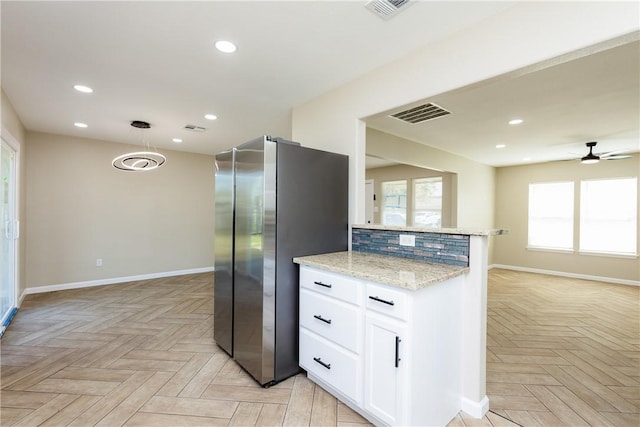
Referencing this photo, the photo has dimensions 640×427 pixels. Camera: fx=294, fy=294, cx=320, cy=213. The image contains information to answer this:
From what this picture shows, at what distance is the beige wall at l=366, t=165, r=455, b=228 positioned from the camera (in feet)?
19.9

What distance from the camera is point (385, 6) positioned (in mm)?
1777

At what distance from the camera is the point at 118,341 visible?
9.32 feet

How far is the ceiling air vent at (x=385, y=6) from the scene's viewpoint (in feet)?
5.71

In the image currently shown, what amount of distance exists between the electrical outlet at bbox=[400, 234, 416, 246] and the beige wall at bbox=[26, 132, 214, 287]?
16.3 ft

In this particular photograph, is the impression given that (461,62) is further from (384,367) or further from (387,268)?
(384,367)

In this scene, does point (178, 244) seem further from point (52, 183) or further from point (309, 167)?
point (309, 167)

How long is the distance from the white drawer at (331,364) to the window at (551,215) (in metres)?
6.51

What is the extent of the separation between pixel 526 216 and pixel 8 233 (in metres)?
8.90

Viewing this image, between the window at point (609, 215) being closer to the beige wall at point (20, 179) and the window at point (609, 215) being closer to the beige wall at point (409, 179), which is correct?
the beige wall at point (409, 179)

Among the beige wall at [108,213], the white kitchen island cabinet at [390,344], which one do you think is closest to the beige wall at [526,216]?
the white kitchen island cabinet at [390,344]

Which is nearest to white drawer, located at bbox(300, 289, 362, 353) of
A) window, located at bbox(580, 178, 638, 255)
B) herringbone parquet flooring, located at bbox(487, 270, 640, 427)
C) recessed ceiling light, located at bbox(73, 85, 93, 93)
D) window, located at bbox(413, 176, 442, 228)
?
herringbone parquet flooring, located at bbox(487, 270, 640, 427)

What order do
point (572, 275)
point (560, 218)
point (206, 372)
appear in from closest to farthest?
point (206, 372)
point (572, 275)
point (560, 218)

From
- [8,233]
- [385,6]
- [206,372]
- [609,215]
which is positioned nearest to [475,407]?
[206,372]

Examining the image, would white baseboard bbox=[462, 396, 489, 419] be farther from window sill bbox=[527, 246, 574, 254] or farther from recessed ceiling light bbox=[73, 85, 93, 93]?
window sill bbox=[527, 246, 574, 254]
